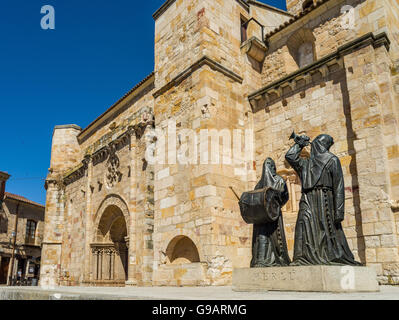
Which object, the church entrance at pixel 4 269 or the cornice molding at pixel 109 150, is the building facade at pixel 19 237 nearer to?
the church entrance at pixel 4 269

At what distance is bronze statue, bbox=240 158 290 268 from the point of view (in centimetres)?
580

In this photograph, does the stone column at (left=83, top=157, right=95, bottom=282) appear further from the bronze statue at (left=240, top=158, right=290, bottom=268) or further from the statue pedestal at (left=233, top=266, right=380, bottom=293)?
the statue pedestal at (left=233, top=266, right=380, bottom=293)

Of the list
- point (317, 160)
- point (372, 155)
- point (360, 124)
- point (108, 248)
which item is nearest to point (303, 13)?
point (360, 124)

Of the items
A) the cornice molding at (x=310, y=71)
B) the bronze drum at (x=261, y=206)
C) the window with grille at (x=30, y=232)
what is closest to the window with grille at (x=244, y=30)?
the cornice molding at (x=310, y=71)

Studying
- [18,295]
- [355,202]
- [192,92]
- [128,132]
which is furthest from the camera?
[128,132]

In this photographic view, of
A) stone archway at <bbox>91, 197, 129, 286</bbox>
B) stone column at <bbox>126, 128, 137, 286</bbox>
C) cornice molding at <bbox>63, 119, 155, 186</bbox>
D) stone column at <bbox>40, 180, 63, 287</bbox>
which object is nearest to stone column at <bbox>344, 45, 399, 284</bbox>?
cornice molding at <bbox>63, 119, 155, 186</bbox>

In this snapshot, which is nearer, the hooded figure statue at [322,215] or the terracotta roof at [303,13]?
the hooded figure statue at [322,215]

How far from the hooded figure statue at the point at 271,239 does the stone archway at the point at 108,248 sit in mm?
9304

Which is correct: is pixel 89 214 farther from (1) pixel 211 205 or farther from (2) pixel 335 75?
(2) pixel 335 75

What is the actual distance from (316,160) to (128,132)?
28.9 feet

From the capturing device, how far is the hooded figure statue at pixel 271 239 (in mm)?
5840

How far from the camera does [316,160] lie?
569cm

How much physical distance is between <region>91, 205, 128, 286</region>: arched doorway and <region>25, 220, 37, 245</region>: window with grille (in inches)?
658
